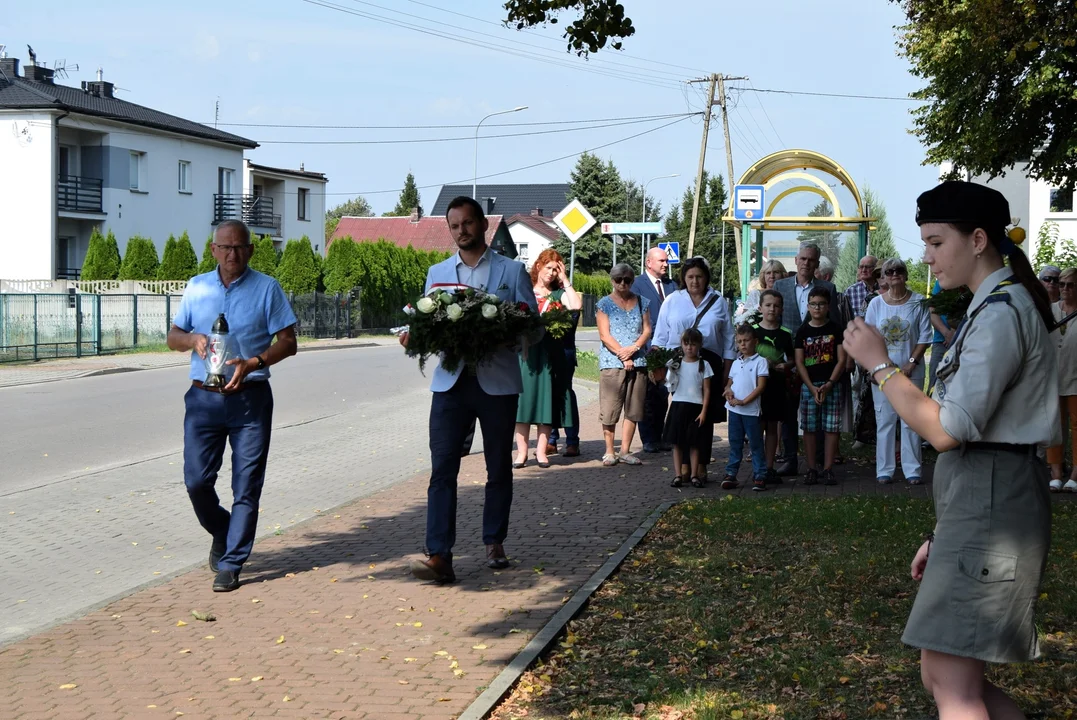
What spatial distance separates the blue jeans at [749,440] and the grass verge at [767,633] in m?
1.96

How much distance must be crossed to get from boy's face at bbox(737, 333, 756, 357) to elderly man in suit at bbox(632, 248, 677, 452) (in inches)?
70.3

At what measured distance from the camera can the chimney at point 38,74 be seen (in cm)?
5144

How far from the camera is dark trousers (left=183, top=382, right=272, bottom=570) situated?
6.89 meters

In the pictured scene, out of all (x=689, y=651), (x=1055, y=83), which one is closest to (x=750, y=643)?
(x=689, y=651)

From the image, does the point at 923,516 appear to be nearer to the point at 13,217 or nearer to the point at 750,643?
the point at 750,643

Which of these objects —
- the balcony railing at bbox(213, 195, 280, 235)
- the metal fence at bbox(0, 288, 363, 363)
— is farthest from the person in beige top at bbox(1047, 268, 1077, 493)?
the balcony railing at bbox(213, 195, 280, 235)

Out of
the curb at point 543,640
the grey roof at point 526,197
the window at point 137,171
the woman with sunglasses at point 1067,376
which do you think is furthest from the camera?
the grey roof at point 526,197

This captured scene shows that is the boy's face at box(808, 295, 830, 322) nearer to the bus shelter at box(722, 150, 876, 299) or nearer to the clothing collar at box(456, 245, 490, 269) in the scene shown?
the clothing collar at box(456, 245, 490, 269)

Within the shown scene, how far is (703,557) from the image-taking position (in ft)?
24.8

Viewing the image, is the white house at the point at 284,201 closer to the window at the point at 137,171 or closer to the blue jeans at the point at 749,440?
the window at the point at 137,171

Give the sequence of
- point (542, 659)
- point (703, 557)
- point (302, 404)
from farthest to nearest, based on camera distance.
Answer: point (302, 404) < point (703, 557) < point (542, 659)

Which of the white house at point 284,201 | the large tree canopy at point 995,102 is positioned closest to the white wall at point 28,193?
the white house at point 284,201

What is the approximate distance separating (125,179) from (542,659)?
4728 cm

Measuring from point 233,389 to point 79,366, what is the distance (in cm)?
2157
